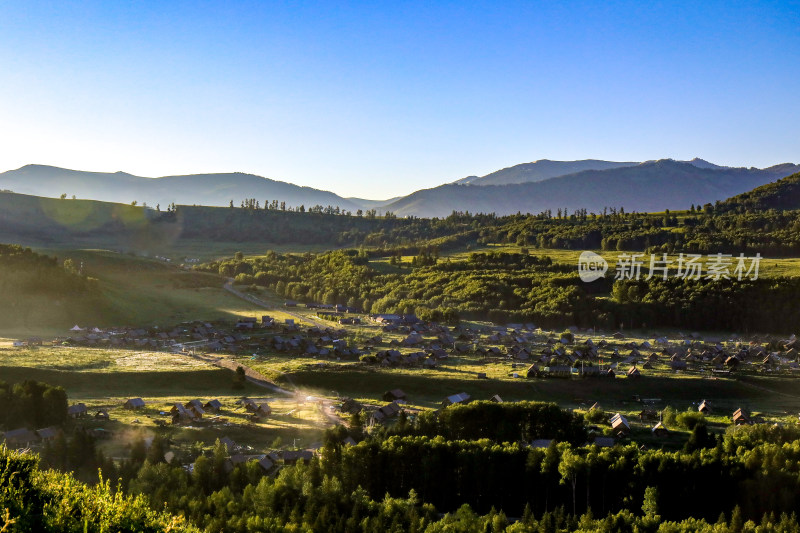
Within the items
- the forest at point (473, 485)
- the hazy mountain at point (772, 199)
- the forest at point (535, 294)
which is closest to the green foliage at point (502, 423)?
the forest at point (473, 485)

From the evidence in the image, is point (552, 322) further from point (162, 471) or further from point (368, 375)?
point (162, 471)

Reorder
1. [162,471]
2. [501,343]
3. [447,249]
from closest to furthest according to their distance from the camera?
[162,471]
[501,343]
[447,249]

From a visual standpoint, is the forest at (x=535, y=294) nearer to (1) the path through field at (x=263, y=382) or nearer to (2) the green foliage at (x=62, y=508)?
(1) the path through field at (x=263, y=382)

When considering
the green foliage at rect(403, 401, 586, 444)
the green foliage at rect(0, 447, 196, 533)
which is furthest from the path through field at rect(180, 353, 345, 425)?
the green foliage at rect(0, 447, 196, 533)

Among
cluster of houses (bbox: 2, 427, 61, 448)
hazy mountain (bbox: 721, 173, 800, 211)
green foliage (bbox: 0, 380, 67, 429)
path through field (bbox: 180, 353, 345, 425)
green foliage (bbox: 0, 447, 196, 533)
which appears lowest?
path through field (bbox: 180, 353, 345, 425)

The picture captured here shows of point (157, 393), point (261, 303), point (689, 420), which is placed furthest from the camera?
point (261, 303)

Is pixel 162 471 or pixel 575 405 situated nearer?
pixel 162 471

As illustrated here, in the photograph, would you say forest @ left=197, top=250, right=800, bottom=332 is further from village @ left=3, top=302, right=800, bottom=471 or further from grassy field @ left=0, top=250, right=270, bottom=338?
grassy field @ left=0, top=250, right=270, bottom=338

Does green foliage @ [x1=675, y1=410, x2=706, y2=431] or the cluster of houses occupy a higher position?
green foliage @ [x1=675, y1=410, x2=706, y2=431]

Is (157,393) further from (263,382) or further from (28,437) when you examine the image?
(28,437)

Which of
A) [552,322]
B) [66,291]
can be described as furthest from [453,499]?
[66,291]

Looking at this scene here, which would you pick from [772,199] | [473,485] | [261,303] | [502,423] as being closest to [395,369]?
[502,423]
